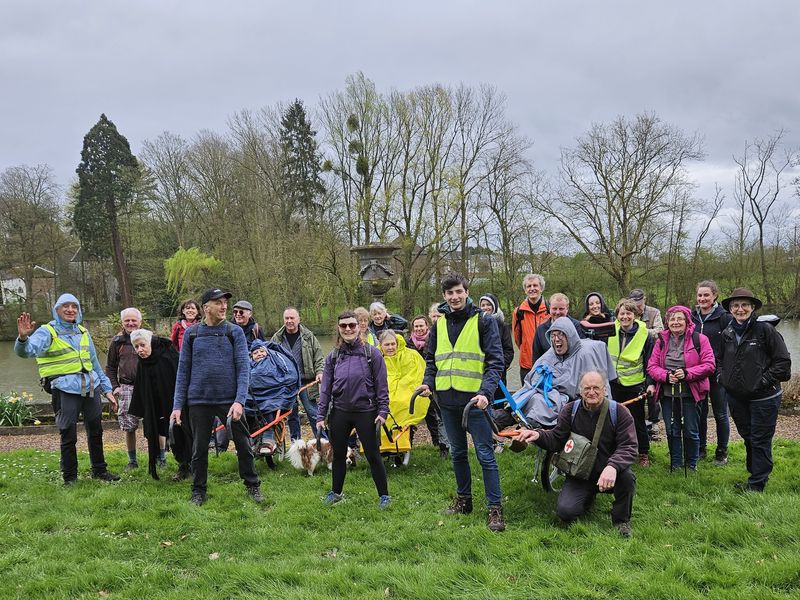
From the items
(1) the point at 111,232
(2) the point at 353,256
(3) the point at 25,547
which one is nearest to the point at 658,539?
(3) the point at 25,547

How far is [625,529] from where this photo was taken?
158 inches

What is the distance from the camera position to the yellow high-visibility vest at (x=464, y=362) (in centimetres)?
430

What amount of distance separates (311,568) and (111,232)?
109 feet

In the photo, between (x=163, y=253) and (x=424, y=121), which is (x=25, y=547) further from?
(x=163, y=253)

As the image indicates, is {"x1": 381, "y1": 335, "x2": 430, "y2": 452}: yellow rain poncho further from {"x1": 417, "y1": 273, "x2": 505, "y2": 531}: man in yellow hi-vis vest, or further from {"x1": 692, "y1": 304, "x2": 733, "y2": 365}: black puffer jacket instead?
{"x1": 692, "y1": 304, "x2": 733, "y2": 365}: black puffer jacket

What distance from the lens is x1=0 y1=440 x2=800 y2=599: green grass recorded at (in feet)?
11.0

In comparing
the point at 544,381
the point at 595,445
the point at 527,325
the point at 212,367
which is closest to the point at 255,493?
the point at 212,367

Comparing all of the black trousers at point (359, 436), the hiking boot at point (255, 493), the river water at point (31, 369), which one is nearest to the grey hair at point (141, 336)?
the hiking boot at point (255, 493)

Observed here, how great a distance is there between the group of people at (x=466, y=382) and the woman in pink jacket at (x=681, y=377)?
0.01 metres

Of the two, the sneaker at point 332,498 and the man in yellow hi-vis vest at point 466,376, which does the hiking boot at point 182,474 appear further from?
the man in yellow hi-vis vest at point 466,376

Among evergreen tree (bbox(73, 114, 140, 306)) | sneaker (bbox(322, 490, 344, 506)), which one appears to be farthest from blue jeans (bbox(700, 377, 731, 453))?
evergreen tree (bbox(73, 114, 140, 306))

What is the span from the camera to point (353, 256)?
2570 cm

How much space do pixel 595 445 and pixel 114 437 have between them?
26.4ft

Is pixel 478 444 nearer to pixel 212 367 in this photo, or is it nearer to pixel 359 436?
pixel 359 436
